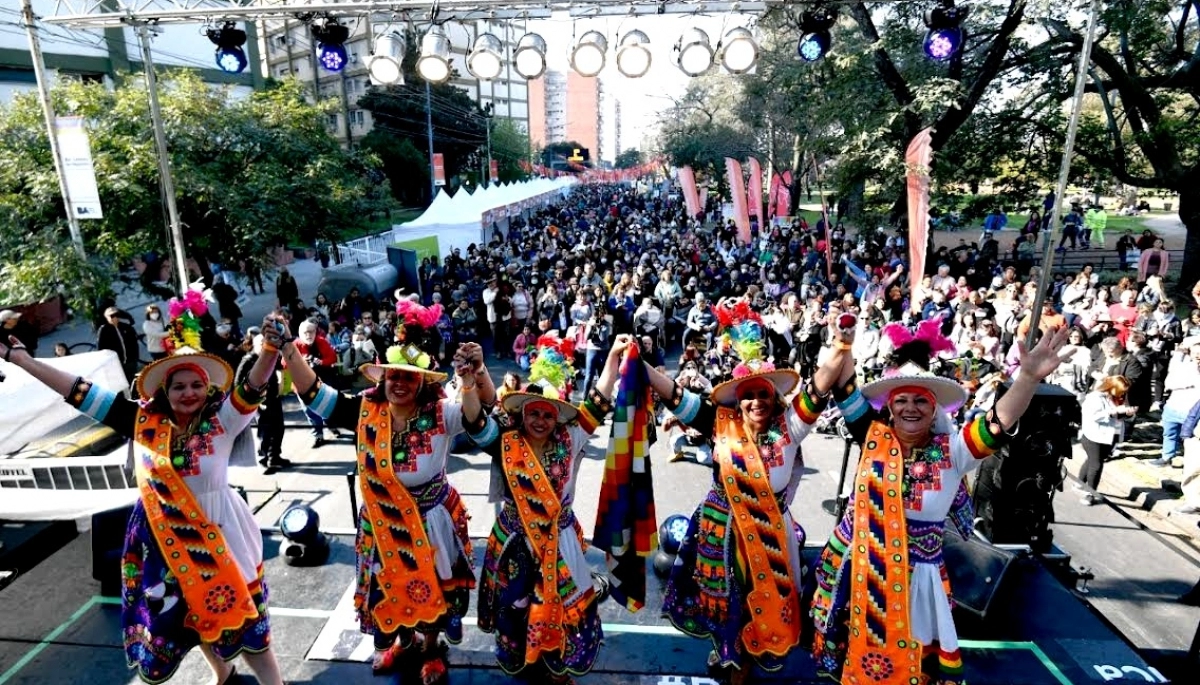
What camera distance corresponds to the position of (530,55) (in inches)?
309

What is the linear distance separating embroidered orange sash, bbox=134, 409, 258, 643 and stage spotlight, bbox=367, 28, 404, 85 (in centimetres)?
563

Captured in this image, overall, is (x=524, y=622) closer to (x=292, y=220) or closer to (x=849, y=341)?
(x=849, y=341)

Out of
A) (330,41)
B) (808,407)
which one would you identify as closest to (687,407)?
(808,407)

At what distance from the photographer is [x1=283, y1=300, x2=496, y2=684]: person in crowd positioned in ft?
10.5

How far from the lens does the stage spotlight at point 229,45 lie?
7.93 m

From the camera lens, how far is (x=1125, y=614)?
4.82 meters

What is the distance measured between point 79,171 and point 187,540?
856 cm

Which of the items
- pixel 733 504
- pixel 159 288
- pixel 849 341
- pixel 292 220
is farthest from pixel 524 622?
pixel 159 288

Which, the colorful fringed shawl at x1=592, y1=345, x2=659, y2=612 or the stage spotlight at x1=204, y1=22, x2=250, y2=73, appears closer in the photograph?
the colorful fringed shawl at x1=592, y1=345, x2=659, y2=612

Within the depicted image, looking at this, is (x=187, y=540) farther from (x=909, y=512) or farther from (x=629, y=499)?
(x=909, y=512)

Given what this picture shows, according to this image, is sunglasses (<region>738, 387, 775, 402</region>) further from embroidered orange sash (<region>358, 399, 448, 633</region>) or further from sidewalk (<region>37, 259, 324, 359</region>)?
sidewalk (<region>37, 259, 324, 359</region>)

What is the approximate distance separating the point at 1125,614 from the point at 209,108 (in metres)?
13.8

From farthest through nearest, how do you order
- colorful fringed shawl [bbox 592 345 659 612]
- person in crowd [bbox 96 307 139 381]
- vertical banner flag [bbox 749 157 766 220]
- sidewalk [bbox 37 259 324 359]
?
vertical banner flag [bbox 749 157 766 220], sidewalk [bbox 37 259 324 359], person in crowd [bbox 96 307 139 381], colorful fringed shawl [bbox 592 345 659 612]

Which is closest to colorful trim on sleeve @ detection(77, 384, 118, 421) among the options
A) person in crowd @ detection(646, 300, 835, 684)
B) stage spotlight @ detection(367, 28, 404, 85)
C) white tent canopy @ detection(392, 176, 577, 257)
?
person in crowd @ detection(646, 300, 835, 684)
